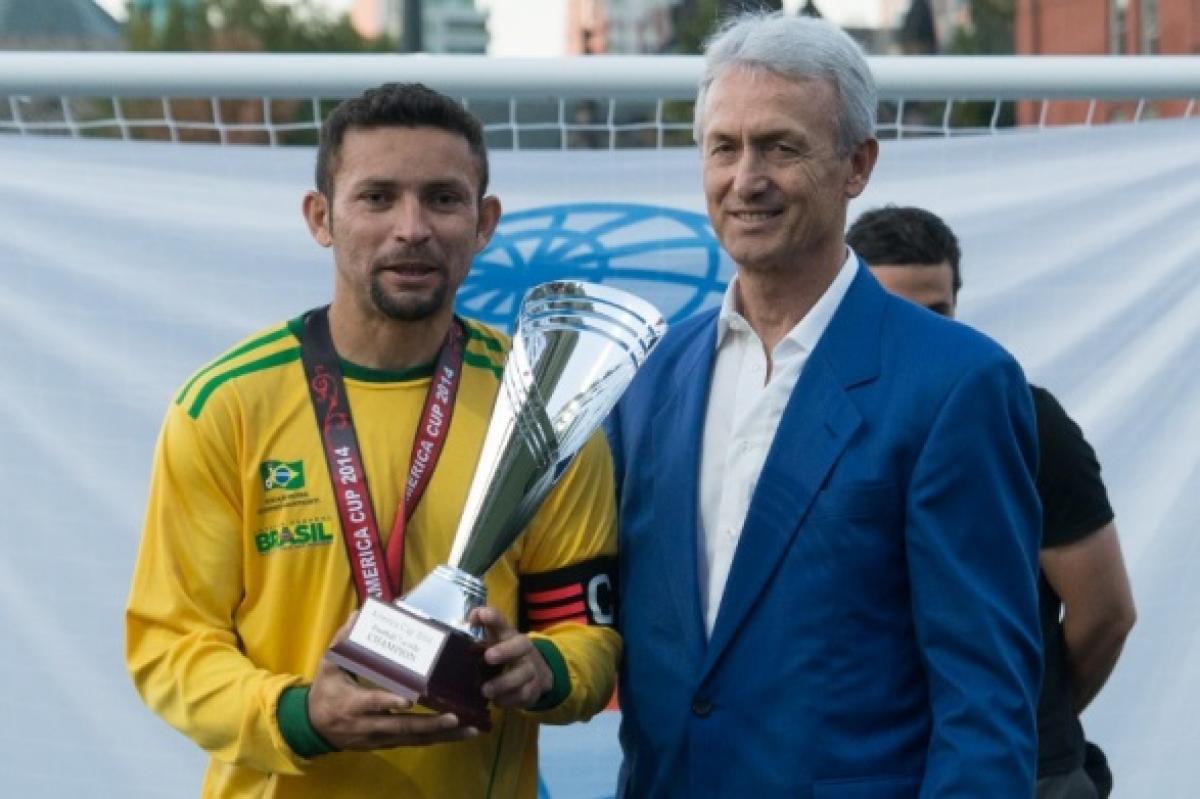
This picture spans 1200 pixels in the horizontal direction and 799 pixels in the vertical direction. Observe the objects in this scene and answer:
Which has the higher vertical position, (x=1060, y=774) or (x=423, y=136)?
(x=423, y=136)

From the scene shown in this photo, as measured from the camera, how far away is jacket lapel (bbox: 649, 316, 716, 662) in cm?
296

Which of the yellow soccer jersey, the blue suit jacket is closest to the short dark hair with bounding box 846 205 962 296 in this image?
the blue suit jacket

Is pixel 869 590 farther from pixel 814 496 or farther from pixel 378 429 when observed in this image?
pixel 378 429

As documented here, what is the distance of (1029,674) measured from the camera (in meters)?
2.91

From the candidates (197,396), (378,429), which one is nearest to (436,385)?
(378,429)

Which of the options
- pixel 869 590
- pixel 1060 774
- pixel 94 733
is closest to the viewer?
pixel 869 590

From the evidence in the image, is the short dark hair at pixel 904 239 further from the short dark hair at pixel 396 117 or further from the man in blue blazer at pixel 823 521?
the short dark hair at pixel 396 117

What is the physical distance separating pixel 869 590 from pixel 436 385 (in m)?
0.70

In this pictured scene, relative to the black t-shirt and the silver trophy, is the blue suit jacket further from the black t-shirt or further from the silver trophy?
the black t-shirt

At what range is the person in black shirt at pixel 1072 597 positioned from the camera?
365 cm

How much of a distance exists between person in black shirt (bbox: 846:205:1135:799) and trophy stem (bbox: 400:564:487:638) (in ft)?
4.26

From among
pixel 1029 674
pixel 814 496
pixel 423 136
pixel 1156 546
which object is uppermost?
pixel 423 136

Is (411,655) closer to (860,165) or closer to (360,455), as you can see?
(360,455)

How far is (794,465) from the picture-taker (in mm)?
2895
